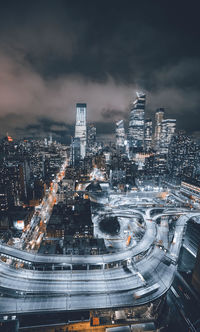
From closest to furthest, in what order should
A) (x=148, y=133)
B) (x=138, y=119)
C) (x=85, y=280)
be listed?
(x=85, y=280) → (x=138, y=119) → (x=148, y=133)

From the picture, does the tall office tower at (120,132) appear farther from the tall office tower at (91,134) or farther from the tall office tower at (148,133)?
the tall office tower at (91,134)

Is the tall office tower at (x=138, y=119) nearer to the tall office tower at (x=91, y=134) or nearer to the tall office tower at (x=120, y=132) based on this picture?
the tall office tower at (x=120, y=132)

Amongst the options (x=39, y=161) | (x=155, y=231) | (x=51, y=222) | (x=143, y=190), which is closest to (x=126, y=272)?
(x=155, y=231)

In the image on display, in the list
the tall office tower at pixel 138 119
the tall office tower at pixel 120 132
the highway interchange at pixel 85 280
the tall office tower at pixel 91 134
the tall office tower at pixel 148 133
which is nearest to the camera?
the highway interchange at pixel 85 280

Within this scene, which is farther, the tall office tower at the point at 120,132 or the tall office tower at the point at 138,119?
the tall office tower at the point at 120,132

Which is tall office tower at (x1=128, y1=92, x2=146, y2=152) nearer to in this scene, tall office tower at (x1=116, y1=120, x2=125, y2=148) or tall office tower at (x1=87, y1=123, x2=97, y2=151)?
tall office tower at (x1=116, y1=120, x2=125, y2=148)

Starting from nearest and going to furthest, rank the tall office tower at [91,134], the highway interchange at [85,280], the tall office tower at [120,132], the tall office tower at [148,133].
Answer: the highway interchange at [85,280] → the tall office tower at [148,133] → the tall office tower at [120,132] → the tall office tower at [91,134]

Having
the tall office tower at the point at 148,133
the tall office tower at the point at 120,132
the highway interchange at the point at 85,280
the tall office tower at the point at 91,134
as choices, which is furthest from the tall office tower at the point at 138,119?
the highway interchange at the point at 85,280

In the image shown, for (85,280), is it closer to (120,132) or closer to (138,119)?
(138,119)

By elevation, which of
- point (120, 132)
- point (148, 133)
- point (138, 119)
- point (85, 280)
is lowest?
point (85, 280)

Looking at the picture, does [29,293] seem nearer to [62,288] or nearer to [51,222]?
[62,288]

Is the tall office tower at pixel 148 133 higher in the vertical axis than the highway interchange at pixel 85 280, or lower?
higher

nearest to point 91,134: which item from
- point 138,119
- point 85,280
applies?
point 138,119
